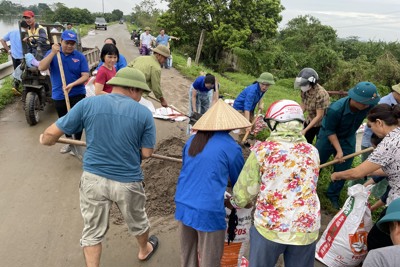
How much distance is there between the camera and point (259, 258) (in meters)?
2.03

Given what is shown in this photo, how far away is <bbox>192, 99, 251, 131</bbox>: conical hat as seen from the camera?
2.08 meters

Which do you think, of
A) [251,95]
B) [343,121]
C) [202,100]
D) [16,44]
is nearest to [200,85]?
[202,100]

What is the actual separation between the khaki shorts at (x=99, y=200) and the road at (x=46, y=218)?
1.98 ft

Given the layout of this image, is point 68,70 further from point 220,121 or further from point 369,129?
point 369,129

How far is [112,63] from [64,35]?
0.81 metres

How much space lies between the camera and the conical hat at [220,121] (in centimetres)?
208

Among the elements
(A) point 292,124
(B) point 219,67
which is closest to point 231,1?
(B) point 219,67

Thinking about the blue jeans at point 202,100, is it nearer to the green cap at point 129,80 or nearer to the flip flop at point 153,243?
the flip flop at point 153,243

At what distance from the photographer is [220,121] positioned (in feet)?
6.99

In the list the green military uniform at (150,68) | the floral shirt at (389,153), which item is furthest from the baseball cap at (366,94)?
the green military uniform at (150,68)

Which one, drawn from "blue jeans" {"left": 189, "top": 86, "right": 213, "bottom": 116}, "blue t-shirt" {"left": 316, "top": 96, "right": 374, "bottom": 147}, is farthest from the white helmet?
"blue jeans" {"left": 189, "top": 86, "right": 213, "bottom": 116}

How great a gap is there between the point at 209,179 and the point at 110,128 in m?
0.83

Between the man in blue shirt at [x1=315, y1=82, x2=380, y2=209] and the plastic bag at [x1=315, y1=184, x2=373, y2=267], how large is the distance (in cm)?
98

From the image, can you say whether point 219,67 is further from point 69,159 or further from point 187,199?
point 187,199
